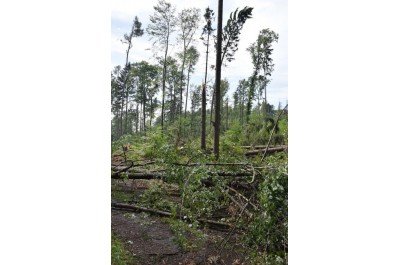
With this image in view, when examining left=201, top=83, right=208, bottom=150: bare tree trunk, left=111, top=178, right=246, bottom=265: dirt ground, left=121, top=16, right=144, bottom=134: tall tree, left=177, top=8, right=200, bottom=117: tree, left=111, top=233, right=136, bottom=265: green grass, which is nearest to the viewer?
left=111, top=233, right=136, bottom=265: green grass

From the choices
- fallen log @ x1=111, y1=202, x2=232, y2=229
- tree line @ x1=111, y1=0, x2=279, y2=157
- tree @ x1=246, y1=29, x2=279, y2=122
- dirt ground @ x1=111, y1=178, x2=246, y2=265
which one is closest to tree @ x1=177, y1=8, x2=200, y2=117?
tree line @ x1=111, y1=0, x2=279, y2=157

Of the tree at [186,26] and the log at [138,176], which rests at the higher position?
the tree at [186,26]

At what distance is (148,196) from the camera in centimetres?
233

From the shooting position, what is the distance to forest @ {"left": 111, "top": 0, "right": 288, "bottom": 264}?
2.07 metres

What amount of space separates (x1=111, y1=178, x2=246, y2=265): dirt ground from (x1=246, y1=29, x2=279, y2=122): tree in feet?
3.36

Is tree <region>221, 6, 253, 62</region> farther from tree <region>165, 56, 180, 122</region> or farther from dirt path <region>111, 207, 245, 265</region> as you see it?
dirt path <region>111, 207, 245, 265</region>

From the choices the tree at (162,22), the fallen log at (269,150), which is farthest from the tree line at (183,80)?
the fallen log at (269,150)

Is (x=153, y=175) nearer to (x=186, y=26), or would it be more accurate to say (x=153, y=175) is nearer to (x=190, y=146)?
(x=190, y=146)

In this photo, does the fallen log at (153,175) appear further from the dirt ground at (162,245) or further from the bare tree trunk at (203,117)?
the bare tree trunk at (203,117)

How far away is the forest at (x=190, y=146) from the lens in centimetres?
207

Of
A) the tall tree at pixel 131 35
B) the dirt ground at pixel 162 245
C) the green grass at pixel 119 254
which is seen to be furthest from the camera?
the tall tree at pixel 131 35
